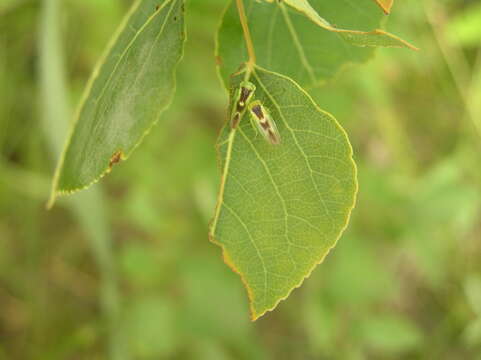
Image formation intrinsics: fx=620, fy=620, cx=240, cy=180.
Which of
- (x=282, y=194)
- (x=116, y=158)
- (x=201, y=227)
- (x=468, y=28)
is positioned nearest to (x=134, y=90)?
(x=116, y=158)

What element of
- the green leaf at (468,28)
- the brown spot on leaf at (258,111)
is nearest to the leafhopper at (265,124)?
the brown spot on leaf at (258,111)

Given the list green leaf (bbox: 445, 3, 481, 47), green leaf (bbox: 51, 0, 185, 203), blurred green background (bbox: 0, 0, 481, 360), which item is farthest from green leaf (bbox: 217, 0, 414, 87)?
green leaf (bbox: 445, 3, 481, 47)

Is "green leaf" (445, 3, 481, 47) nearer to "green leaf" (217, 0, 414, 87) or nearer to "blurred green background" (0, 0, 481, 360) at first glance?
"blurred green background" (0, 0, 481, 360)

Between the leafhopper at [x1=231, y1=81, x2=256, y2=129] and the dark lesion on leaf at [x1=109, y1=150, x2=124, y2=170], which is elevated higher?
the leafhopper at [x1=231, y1=81, x2=256, y2=129]

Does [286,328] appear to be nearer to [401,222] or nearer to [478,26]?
[401,222]

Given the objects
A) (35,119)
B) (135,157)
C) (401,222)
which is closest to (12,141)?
(35,119)

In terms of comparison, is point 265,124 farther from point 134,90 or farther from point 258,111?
point 134,90
